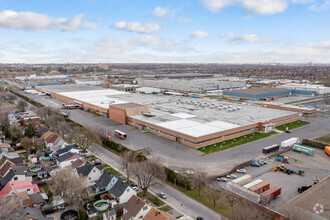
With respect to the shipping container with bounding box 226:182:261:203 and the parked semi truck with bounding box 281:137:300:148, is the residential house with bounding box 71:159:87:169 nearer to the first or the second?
the shipping container with bounding box 226:182:261:203

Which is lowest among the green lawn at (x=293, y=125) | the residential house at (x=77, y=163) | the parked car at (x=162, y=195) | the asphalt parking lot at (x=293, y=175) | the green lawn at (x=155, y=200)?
the green lawn at (x=155, y=200)

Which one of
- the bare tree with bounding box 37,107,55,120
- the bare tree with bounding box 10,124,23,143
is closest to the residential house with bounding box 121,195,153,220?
the bare tree with bounding box 10,124,23,143

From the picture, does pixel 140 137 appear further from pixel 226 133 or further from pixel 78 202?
pixel 78 202

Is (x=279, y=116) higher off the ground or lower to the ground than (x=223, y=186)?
higher

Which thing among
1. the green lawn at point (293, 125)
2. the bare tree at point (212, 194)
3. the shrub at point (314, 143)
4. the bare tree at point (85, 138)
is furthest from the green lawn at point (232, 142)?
the bare tree at point (85, 138)

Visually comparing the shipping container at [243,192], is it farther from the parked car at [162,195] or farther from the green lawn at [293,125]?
the green lawn at [293,125]

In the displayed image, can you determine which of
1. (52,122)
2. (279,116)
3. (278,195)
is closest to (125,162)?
(278,195)
